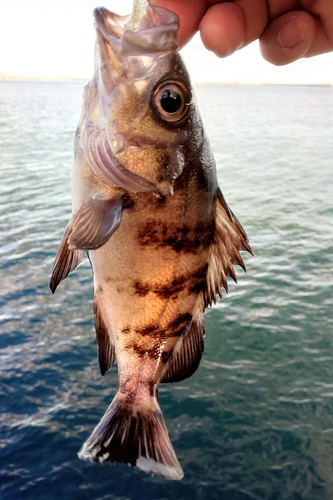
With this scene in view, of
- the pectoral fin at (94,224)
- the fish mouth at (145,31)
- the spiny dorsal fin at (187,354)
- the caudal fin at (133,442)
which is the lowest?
the caudal fin at (133,442)

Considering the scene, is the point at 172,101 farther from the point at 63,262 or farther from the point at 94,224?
the point at 63,262

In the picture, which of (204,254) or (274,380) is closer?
(204,254)

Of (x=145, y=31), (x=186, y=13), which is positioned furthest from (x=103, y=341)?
(x=186, y=13)

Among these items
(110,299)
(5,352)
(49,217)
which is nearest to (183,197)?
(110,299)

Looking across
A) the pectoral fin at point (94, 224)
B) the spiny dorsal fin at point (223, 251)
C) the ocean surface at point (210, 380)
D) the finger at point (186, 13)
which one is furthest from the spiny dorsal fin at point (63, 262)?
the ocean surface at point (210, 380)

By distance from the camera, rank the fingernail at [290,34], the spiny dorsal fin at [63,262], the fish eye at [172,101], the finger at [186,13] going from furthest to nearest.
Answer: the fingernail at [290,34] → the finger at [186,13] → the spiny dorsal fin at [63,262] → the fish eye at [172,101]

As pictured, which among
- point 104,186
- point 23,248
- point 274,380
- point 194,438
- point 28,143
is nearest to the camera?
point 104,186

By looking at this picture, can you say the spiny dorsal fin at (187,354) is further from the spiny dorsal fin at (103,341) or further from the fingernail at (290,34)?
the fingernail at (290,34)

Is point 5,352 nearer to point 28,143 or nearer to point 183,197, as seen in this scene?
point 183,197
